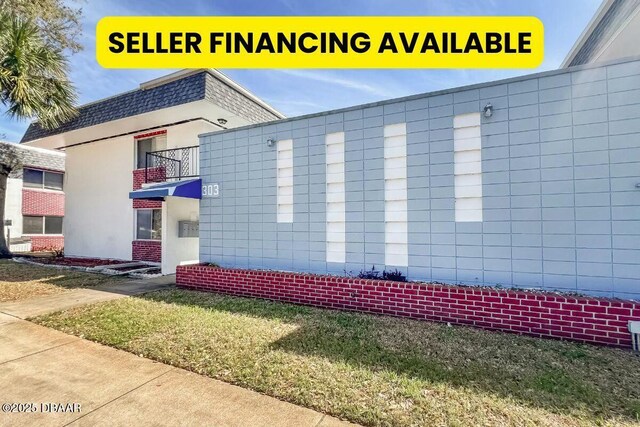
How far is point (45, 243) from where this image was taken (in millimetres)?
19438

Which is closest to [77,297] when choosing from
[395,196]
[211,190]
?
[211,190]

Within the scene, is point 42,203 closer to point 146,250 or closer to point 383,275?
point 146,250

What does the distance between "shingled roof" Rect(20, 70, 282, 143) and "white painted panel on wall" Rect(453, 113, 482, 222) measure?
6.88m

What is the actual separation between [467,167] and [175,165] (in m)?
9.28

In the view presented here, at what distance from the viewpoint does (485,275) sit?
5254mm

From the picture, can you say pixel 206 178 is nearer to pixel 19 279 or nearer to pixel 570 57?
pixel 19 279

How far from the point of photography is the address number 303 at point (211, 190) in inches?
314

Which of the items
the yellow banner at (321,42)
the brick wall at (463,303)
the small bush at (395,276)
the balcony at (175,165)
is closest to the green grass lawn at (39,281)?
the balcony at (175,165)

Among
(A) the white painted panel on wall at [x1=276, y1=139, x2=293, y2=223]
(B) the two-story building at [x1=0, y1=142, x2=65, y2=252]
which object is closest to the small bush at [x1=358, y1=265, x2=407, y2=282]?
(A) the white painted panel on wall at [x1=276, y1=139, x2=293, y2=223]

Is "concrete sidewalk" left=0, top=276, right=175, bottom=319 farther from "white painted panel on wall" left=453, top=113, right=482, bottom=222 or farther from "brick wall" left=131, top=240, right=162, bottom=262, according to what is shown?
"white painted panel on wall" left=453, top=113, right=482, bottom=222

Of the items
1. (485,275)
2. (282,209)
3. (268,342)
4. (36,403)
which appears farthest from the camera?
(282,209)

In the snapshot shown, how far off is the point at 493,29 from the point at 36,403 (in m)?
8.45

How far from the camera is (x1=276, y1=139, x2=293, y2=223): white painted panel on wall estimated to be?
7.00 m

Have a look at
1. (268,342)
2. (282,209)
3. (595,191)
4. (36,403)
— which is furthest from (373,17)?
(36,403)
